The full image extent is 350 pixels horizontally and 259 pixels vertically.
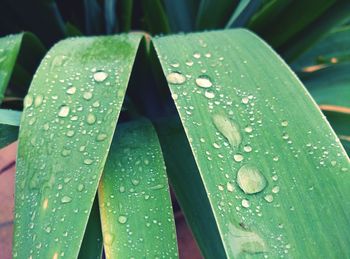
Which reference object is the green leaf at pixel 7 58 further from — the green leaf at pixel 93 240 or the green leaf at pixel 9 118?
the green leaf at pixel 93 240

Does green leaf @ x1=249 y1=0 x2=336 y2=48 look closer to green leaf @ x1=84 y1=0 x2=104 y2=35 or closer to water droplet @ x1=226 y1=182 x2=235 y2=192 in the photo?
green leaf @ x1=84 y1=0 x2=104 y2=35

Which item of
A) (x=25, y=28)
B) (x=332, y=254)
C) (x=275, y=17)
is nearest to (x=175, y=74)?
(x=332, y=254)

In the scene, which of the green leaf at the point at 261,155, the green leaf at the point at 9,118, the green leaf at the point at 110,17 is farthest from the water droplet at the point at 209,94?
the green leaf at the point at 110,17

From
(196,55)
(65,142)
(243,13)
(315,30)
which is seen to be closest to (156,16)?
(243,13)

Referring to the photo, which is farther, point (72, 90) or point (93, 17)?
point (93, 17)

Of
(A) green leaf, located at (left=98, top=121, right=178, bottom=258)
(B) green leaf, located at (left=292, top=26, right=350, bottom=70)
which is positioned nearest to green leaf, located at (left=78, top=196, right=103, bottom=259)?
(A) green leaf, located at (left=98, top=121, right=178, bottom=258)

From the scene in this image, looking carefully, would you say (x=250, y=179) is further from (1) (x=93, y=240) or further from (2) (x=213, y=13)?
(2) (x=213, y=13)
